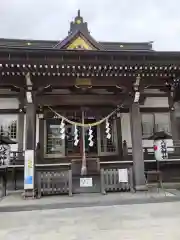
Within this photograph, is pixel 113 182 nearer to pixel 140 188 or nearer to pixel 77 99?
pixel 140 188

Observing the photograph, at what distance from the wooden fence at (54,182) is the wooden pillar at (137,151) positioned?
2263mm

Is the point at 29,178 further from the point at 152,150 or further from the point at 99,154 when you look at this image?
the point at 152,150

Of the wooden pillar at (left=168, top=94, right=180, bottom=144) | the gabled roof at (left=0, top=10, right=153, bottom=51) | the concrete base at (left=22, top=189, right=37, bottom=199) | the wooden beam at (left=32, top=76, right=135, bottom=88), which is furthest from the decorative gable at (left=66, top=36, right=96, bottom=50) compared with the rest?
the concrete base at (left=22, top=189, right=37, bottom=199)

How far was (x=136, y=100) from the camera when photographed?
8852mm

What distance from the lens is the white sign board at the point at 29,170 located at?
7.94 m

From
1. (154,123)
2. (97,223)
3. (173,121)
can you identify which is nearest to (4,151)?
(97,223)

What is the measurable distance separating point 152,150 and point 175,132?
132 centimetres

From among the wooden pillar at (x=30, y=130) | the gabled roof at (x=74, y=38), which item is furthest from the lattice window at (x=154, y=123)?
the wooden pillar at (x=30, y=130)

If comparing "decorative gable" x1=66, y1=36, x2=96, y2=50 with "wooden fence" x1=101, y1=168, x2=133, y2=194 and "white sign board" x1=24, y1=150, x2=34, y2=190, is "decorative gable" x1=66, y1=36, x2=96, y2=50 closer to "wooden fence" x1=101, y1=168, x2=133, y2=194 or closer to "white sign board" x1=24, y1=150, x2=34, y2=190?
"white sign board" x1=24, y1=150, x2=34, y2=190

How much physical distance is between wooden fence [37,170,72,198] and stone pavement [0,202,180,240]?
1692 mm

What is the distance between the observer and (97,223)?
5.15 metres

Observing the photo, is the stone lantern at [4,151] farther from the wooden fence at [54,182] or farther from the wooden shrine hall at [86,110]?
the wooden fence at [54,182]

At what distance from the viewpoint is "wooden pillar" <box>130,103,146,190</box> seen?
338 inches

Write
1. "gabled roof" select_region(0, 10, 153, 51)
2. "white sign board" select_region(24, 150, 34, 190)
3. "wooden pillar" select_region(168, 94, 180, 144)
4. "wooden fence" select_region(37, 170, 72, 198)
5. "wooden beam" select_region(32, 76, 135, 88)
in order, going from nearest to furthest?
"white sign board" select_region(24, 150, 34, 190) → "wooden fence" select_region(37, 170, 72, 198) → "wooden beam" select_region(32, 76, 135, 88) → "wooden pillar" select_region(168, 94, 180, 144) → "gabled roof" select_region(0, 10, 153, 51)
